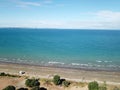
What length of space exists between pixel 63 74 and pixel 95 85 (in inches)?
700

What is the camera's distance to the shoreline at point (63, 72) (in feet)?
163

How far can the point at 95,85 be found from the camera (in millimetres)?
36062

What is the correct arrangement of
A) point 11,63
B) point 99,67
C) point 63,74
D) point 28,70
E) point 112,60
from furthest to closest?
point 112,60
point 11,63
point 99,67
point 28,70
point 63,74

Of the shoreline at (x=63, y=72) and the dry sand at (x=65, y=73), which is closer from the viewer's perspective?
the dry sand at (x=65, y=73)

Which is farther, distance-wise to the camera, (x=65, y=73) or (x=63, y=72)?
(x=63, y=72)

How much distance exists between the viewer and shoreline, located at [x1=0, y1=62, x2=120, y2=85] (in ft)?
163

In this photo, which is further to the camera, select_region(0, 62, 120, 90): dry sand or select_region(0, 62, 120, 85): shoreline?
select_region(0, 62, 120, 85): shoreline

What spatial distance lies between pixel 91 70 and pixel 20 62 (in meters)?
24.5

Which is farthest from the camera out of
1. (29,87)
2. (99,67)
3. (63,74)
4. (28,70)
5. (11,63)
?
(11,63)

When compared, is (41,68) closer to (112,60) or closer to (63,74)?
(63,74)

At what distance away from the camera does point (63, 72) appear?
55281mm

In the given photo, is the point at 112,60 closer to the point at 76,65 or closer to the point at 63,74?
the point at 76,65

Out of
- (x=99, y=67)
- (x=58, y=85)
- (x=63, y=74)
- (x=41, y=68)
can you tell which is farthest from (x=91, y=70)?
(x=58, y=85)

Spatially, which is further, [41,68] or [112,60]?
[112,60]
